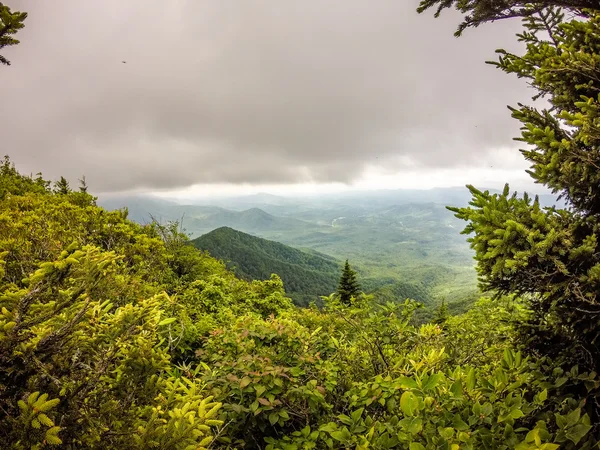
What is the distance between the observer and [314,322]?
36.8 feet

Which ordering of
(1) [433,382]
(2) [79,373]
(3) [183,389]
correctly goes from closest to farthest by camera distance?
(1) [433,382] < (2) [79,373] < (3) [183,389]

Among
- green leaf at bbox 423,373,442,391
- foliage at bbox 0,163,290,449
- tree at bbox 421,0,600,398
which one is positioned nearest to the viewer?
foliage at bbox 0,163,290,449

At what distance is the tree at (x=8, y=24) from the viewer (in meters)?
3.95

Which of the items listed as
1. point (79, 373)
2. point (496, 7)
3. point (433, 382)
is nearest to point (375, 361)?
point (433, 382)

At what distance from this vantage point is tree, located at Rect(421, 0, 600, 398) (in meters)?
3.07

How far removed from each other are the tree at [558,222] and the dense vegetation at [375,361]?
22 mm

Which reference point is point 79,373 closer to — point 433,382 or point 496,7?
point 433,382

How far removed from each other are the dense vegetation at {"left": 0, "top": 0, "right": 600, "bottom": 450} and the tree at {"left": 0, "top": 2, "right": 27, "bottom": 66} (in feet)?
11.2

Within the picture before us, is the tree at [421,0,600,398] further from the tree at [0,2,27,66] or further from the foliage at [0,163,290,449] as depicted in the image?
the tree at [0,2,27,66]

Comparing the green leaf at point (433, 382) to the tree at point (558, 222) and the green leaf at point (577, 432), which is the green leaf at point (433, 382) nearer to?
the green leaf at point (577, 432)

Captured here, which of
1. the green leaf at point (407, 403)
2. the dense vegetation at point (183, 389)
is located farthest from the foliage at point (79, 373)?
the green leaf at point (407, 403)

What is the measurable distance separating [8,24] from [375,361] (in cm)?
733

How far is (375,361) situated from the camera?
15.1 ft

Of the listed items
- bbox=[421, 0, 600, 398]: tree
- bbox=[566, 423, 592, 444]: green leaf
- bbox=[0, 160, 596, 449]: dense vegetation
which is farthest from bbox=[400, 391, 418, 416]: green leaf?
bbox=[421, 0, 600, 398]: tree
